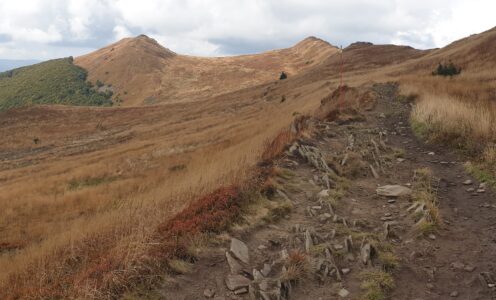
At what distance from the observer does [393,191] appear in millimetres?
9867

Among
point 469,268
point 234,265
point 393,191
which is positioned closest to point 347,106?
point 393,191

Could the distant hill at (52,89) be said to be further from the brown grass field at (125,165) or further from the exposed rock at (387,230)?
the exposed rock at (387,230)

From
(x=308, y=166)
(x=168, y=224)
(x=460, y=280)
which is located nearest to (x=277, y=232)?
(x=168, y=224)

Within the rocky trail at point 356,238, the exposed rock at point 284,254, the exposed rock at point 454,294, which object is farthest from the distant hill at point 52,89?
the exposed rock at point 454,294

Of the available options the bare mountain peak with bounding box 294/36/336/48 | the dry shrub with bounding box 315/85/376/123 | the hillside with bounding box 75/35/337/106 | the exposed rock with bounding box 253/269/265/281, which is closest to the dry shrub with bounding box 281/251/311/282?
the exposed rock with bounding box 253/269/265/281

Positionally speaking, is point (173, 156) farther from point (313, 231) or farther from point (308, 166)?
point (313, 231)

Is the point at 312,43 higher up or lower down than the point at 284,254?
higher up

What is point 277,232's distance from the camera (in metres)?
7.80

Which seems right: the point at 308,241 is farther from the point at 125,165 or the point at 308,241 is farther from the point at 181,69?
the point at 181,69

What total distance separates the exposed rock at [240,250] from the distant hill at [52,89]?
113452 millimetres

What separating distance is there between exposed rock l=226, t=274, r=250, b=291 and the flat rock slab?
16.3 ft

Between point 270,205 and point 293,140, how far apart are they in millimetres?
4832

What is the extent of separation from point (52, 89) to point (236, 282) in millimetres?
136380

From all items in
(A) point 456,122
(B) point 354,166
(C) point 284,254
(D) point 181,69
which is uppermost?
(D) point 181,69
